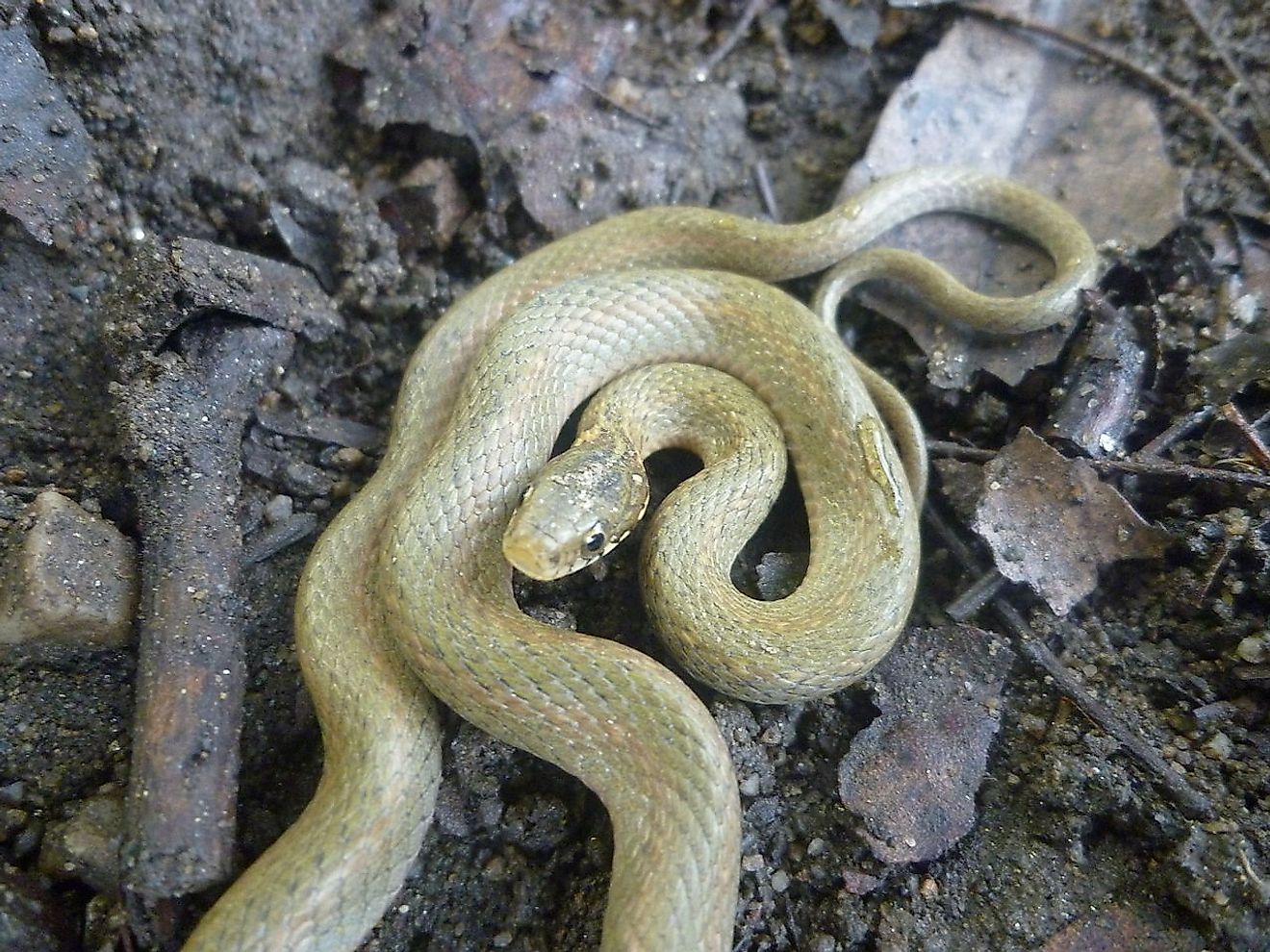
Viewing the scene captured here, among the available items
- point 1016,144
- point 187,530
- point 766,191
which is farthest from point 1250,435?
point 187,530

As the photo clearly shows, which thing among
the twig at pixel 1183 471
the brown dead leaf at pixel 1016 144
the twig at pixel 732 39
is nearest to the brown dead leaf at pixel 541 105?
the twig at pixel 732 39

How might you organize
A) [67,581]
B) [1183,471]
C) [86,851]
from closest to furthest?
[86,851] → [67,581] → [1183,471]

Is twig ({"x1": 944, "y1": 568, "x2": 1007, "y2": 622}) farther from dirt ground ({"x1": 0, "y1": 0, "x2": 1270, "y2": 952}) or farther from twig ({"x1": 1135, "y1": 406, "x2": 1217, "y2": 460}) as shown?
twig ({"x1": 1135, "y1": 406, "x2": 1217, "y2": 460})

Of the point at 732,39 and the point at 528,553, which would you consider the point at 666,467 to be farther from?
the point at 732,39

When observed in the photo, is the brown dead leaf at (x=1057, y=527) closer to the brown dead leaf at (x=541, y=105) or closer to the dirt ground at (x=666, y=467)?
the dirt ground at (x=666, y=467)

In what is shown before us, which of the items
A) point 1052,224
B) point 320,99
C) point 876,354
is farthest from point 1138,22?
point 320,99

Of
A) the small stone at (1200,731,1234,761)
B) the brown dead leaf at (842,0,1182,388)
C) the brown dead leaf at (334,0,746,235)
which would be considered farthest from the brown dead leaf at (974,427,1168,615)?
the brown dead leaf at (334,0,746,235)
